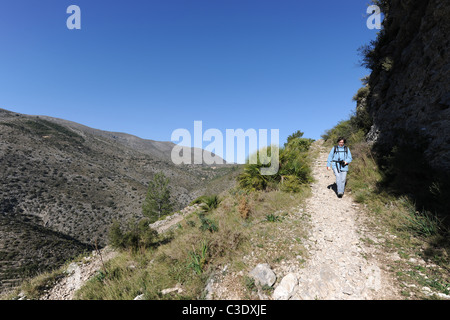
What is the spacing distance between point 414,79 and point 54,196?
55.6 metres

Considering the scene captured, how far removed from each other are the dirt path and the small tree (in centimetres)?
4069

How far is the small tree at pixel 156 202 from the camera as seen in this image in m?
41.2

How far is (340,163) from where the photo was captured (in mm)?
6754

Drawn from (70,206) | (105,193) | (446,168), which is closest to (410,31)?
(446,168)

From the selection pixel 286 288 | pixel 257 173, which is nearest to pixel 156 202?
pixel 257 173

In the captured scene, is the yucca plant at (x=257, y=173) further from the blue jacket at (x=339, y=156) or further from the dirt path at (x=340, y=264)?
the dirt path at (x=340, y=264)

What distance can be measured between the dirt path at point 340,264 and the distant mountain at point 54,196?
10710 millimetres

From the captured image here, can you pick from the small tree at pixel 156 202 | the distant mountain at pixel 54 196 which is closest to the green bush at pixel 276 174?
the distant mountain at pixel 54 196

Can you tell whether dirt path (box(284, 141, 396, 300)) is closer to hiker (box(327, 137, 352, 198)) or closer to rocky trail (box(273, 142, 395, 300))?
rocky trail (box(273, 142, 395, 300))

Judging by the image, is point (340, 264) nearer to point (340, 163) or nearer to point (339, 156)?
point (340, 163)

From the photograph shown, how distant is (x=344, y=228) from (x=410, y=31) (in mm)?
8157

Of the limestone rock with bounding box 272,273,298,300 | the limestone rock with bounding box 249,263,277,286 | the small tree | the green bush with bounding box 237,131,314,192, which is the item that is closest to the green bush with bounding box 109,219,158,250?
the green bush with bounding box 237,131,314,192

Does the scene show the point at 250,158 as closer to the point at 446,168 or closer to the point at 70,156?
the point at 446,168

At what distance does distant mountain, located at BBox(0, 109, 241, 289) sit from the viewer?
2502 centimetres
